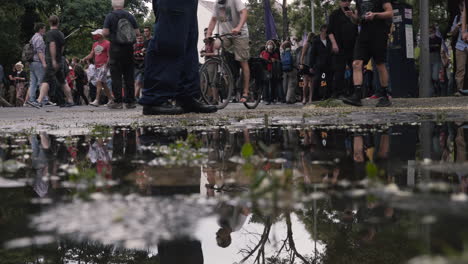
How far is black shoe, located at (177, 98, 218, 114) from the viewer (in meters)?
8.09

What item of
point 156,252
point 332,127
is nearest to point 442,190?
point 156,252

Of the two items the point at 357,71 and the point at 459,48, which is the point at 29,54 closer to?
the point at 357,71

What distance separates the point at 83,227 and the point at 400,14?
1354 cm

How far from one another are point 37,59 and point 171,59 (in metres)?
11.5

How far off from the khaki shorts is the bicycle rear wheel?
359 millimetres

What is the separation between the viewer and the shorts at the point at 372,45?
9641 millimetres

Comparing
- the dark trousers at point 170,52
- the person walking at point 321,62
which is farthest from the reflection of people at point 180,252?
the person walking at point 321,62

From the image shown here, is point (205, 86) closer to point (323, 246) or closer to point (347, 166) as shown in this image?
point (347, 166)

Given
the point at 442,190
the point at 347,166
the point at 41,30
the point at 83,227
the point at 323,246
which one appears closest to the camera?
the point at 323,246

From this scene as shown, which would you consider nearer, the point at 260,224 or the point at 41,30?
the point at 260,224

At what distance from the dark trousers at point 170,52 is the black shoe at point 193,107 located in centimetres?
24

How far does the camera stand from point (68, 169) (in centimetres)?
310

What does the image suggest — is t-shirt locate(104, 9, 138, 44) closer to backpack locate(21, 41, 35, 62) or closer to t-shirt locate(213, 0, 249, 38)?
t-shirt locate(213, 0, 249, 38)

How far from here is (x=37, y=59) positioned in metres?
18.0
